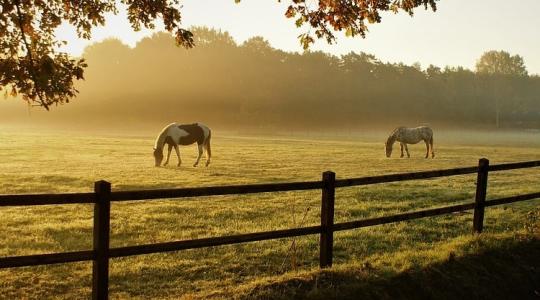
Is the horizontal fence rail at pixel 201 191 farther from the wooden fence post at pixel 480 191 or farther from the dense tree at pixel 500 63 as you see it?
the dense tree at pixel 500 63

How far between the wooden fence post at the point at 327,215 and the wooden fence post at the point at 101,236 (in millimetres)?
2779

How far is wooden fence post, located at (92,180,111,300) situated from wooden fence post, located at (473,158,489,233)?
6.33 meters

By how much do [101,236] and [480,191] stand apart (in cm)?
670

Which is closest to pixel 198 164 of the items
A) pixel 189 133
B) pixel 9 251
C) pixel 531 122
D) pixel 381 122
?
pixel 189 133

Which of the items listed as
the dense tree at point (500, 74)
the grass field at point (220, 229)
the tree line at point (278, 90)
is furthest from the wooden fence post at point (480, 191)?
the dense tree at point (500, 74)

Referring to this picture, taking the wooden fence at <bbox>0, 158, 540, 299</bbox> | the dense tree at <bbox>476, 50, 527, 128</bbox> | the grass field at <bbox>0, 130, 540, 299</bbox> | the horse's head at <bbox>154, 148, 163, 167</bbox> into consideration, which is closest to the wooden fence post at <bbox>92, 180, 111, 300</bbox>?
the wooden fence at <bbox>0, 158, 540, 299</bbox>

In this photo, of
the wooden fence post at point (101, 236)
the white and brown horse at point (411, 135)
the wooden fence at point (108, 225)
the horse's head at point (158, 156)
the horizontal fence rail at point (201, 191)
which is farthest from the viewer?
the white and brown horse at point (411, 135)

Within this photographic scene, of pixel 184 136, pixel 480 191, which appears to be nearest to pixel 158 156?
pixel 184 136

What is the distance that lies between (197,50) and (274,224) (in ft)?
342

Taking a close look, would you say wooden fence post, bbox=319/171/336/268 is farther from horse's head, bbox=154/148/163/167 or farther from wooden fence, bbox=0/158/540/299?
horse's head, bbox=154/148/163/167

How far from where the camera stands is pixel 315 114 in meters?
97.0

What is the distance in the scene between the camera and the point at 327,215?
6652 millimetres

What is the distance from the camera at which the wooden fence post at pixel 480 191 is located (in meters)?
8.60

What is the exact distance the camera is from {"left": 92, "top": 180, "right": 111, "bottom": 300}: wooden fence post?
5023mm
